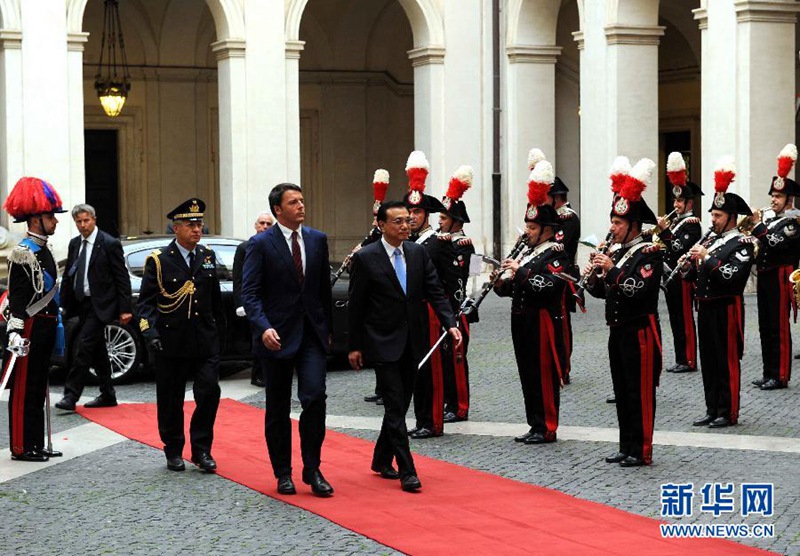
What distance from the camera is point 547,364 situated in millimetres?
9867

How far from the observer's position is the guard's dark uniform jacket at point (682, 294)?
43.2 ft

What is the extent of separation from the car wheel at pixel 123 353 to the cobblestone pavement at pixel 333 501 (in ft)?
2.79

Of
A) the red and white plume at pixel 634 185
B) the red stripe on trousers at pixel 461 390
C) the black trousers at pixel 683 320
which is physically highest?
the red and white plume at pixel 634 185

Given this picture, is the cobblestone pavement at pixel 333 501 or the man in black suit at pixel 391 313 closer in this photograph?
the cobblestone pavement at pixel 333 501

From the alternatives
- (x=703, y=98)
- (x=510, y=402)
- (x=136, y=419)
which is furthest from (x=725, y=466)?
(x=703, y=98)

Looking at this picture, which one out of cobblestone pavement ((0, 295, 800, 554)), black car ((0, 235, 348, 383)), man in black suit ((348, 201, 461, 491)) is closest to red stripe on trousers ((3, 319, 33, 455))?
cobblestone pavement ((0, 295, 800, 554))

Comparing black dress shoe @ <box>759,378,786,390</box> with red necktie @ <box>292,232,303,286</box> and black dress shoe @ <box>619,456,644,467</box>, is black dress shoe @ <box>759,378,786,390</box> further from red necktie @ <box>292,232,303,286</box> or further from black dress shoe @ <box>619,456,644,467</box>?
red necktie @ <box>292,232,303,286</box>

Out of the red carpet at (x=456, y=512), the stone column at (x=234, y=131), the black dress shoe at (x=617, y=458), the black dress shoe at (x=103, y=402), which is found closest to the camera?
the red carpet at (x=456, y=512)

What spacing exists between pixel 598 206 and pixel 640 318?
12651 millimetres

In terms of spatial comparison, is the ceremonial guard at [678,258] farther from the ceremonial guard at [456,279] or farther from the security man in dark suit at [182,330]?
the security man in dark suit at [182,330]

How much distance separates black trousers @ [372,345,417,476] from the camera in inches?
329

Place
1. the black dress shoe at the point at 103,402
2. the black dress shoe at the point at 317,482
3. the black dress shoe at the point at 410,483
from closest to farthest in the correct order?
the black dress shoe at the point at 317,482 → the black dress shoe at the point at 410,483 → the black dress shoe at the point at 103,402

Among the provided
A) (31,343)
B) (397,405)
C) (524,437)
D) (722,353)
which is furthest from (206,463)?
(722,353)

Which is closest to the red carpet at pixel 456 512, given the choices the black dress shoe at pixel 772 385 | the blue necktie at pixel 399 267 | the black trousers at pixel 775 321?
the blue necktie at pixel 399 267
